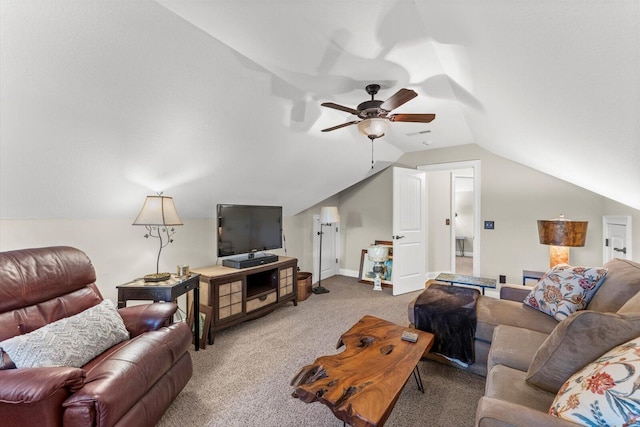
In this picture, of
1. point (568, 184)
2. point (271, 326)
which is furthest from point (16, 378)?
point (568, 184)

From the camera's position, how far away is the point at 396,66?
2.00m

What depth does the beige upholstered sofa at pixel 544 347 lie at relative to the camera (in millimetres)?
975

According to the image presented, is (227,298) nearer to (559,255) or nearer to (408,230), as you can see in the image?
(408,230)

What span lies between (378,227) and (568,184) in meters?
2.74

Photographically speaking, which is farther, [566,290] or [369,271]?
[369,271]

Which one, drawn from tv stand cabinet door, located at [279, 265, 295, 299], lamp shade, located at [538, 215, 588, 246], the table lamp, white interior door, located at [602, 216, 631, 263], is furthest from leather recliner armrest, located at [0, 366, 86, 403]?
white interior door, located at [602, 216, 631, 263]

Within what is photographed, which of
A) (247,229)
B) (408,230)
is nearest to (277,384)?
(247,229)

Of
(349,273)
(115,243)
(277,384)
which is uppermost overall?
(115,243)

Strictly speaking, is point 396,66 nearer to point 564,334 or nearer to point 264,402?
point 564,334

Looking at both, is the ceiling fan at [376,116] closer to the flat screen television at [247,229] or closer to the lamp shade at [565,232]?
the flat screen television at [247,229]

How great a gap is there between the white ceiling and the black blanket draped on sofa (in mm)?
1417

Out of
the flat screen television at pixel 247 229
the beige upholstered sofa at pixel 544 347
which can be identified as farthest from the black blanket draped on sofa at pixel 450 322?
the flat screen television at pixel 247 229

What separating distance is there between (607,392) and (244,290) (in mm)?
2825

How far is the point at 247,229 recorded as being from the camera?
11.0 ft
